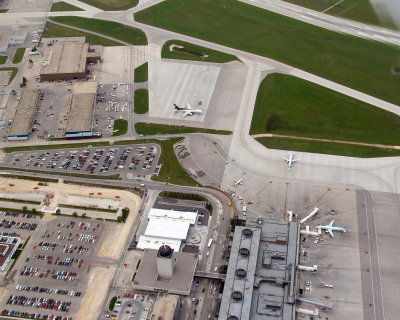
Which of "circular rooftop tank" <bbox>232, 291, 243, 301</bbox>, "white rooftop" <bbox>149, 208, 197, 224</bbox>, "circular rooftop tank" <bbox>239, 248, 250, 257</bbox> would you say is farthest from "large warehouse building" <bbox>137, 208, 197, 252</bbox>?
"circular rooftop tank" <bbox>232, 291, 243, 301</bbox>

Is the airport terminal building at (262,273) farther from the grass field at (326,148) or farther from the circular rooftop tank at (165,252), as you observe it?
the grass field at (326,148)

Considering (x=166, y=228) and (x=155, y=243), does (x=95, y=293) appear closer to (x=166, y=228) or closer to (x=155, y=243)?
(x=155, y=243)

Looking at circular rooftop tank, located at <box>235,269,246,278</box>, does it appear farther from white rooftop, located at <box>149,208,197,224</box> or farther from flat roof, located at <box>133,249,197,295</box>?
white rooftop, located at <box>149,208,197,224</box>

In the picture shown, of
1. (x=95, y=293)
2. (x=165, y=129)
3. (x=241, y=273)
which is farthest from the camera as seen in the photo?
(x=165, y=129)

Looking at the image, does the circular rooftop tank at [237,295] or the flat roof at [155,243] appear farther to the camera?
the flat roof at [155,243]

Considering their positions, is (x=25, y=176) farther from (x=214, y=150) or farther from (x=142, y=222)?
(x=214, y=150)

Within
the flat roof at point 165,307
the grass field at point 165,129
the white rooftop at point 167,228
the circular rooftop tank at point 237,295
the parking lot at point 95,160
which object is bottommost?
the flat roof at point 165,307

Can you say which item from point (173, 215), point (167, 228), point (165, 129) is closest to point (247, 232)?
point (167, 228)

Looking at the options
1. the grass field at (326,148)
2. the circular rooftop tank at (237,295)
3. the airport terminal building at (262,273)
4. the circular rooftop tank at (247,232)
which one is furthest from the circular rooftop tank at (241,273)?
the grass field at (326,148)
